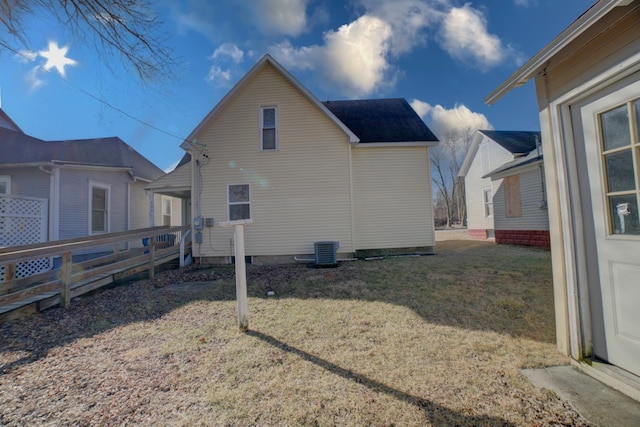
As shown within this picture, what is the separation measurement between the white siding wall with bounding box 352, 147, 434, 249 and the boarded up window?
5.32 m

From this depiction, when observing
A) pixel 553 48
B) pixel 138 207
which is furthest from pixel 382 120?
pixel 138 207

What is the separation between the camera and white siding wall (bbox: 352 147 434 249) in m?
9.06

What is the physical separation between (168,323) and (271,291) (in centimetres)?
188

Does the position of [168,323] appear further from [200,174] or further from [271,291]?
[200,174]

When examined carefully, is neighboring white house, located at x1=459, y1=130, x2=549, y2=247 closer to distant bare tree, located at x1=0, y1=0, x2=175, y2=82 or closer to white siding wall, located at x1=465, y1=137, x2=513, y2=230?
white siding wall, located at x1=465, y1=137, x2=513, y2=230

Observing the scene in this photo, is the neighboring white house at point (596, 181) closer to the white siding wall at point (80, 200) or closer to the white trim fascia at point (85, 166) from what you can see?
the white trim fascia at point (85, 166)

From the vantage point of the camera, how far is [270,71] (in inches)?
350

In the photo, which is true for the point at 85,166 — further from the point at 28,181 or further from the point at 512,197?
the point at 512,197

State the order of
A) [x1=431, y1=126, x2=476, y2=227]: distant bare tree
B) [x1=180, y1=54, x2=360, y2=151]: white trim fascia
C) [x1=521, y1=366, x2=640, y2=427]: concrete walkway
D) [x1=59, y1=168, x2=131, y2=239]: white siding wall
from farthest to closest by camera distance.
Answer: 1. [x1=431, y1=126, x2=476, y2=227]: distant bare tree
2. [x1=59, y1=168, x2=131, y2=239]: white siding wall
3. [x1=180, y1=54, x2=360, y2=151]: white trim fascia
4. [x1=521, y1=366, x2=640, y2=427]: concrete walkway

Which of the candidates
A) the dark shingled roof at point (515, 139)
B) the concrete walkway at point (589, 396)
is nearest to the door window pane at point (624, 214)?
the concrete walkway at point (589, 396)

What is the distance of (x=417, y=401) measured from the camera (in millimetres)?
2002

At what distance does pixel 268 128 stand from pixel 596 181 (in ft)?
27.1

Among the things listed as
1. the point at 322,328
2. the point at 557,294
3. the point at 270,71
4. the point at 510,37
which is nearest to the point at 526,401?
the point at 557,294

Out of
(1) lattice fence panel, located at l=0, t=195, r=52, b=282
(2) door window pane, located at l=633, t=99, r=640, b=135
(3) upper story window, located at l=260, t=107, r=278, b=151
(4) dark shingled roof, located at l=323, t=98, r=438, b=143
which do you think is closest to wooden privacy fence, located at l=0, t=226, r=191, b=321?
Result: (1) lattice fence panel, located at l=0, t=195, r=52, b=282
